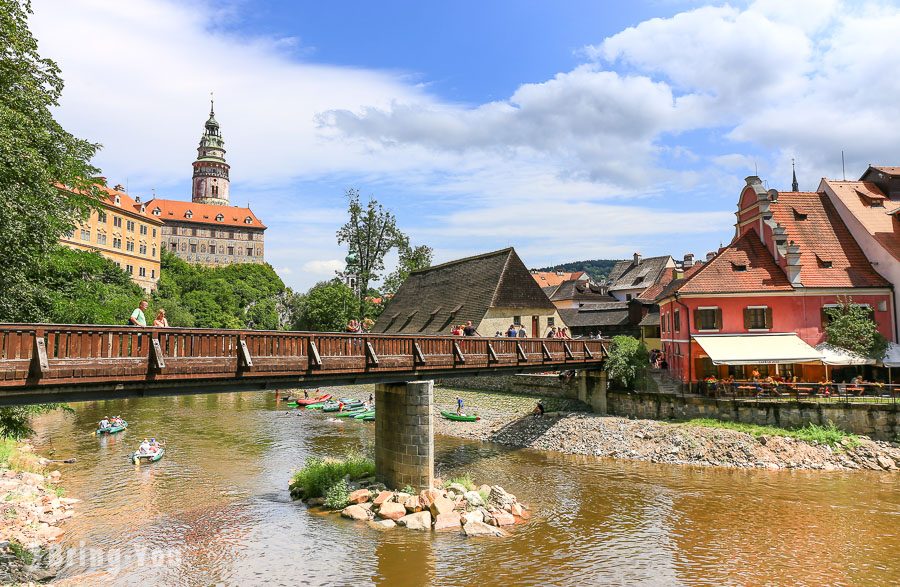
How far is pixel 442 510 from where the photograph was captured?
63.1 feet

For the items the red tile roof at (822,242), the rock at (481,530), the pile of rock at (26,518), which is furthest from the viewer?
the red tile roof at (822,242)

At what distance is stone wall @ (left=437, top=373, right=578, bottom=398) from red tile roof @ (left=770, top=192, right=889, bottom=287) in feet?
47.7

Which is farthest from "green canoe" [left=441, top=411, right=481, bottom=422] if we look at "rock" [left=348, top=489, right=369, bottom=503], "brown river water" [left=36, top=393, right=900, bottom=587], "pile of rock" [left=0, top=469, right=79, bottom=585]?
"pile of rock" [left=0, top=469, right=79, bottom=585]

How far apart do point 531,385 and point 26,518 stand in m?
29.1

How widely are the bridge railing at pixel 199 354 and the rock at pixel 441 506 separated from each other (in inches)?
180

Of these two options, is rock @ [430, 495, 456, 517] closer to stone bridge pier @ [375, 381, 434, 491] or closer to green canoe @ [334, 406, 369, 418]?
stone bridge pier @ [375, 381, 434, 491]

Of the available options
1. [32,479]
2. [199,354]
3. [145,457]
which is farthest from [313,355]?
[145,457]

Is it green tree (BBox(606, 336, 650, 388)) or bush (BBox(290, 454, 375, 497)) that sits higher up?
green tree (BBox(606, 336, 650, 388))

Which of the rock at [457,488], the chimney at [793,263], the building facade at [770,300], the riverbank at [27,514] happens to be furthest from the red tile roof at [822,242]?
the riverbank at [27,514]

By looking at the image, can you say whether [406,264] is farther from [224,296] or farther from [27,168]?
[27,168]

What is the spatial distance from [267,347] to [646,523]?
13155 mm

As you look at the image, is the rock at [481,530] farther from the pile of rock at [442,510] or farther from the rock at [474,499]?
the rock at [474,499]

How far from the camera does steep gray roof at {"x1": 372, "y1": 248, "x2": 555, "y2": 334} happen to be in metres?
43.3

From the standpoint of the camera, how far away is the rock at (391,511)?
62.7 feet
